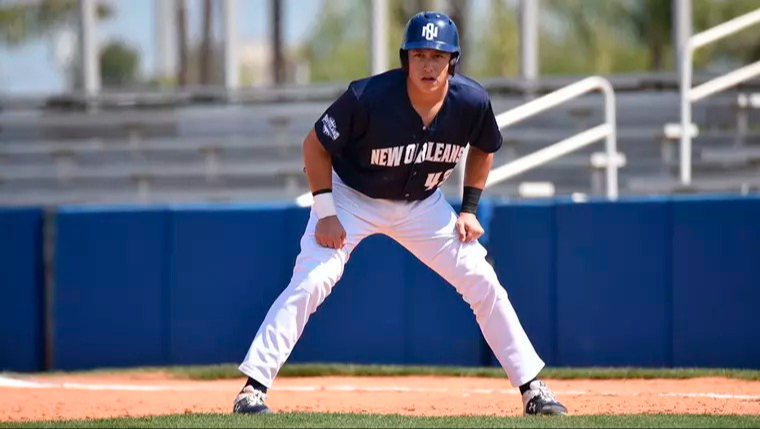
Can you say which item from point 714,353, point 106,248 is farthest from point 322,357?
point 714,353

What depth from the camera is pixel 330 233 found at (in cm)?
657

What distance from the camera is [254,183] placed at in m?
16.4

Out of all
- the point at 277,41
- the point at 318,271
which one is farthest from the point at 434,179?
the point at 277,41

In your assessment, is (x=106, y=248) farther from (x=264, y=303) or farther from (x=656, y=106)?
(x=656, y=106)

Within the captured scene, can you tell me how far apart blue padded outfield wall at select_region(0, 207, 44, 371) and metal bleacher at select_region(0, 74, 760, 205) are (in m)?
3.70

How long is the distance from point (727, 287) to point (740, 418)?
3236 millimetres

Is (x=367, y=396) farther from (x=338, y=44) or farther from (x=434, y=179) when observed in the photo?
(x=338, y=44)

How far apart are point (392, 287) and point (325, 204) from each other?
357cm

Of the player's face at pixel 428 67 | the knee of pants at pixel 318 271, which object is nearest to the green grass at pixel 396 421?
the knee of pants at pixel 318 271

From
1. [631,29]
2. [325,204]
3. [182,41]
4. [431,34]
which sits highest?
[631,29]

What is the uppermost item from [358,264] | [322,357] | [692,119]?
[692,119]

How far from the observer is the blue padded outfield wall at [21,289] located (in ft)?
35.8

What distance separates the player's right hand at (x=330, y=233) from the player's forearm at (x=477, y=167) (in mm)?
755

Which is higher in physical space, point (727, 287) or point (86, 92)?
point (86, 92)
